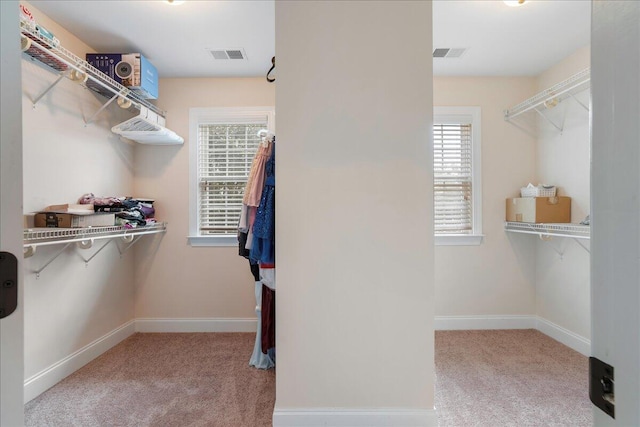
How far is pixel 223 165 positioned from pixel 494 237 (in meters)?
2.91

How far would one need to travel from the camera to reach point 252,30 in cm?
237

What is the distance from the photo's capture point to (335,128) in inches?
67.8

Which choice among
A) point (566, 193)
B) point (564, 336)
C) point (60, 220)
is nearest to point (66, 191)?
point (60, 220)

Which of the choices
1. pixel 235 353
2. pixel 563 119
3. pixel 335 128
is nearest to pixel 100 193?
pixel 235 353

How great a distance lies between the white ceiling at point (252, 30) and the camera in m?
2.10

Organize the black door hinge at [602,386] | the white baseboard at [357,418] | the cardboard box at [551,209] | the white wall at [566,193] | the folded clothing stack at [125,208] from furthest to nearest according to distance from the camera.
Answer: the cardboard box at [551,209], the white wall at [566,193], the folded clothing stack at [125,208], the white baseboard at [357,418], the black door hinge at [602,386]

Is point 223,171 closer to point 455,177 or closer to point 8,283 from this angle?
point 455,177

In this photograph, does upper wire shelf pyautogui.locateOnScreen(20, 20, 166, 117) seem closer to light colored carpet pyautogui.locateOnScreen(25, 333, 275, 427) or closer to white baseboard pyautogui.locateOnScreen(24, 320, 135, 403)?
white baseboard pyautogui.locateOnScreen(24, 320, 135, 403)

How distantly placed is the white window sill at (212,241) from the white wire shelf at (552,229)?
9.07ft

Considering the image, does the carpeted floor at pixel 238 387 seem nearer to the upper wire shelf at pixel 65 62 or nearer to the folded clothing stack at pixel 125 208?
the folded clothing stack at pixel 125 208

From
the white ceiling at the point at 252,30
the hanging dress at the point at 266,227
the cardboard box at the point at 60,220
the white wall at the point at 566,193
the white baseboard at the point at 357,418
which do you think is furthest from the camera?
the white wall at the point at 566,193

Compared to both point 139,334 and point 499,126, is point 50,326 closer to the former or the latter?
point 139,334

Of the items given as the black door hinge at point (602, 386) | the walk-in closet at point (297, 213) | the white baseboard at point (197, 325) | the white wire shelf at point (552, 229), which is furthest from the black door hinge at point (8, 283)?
the white wire shelf at point (552, 229)

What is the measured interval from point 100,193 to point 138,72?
1074mm
